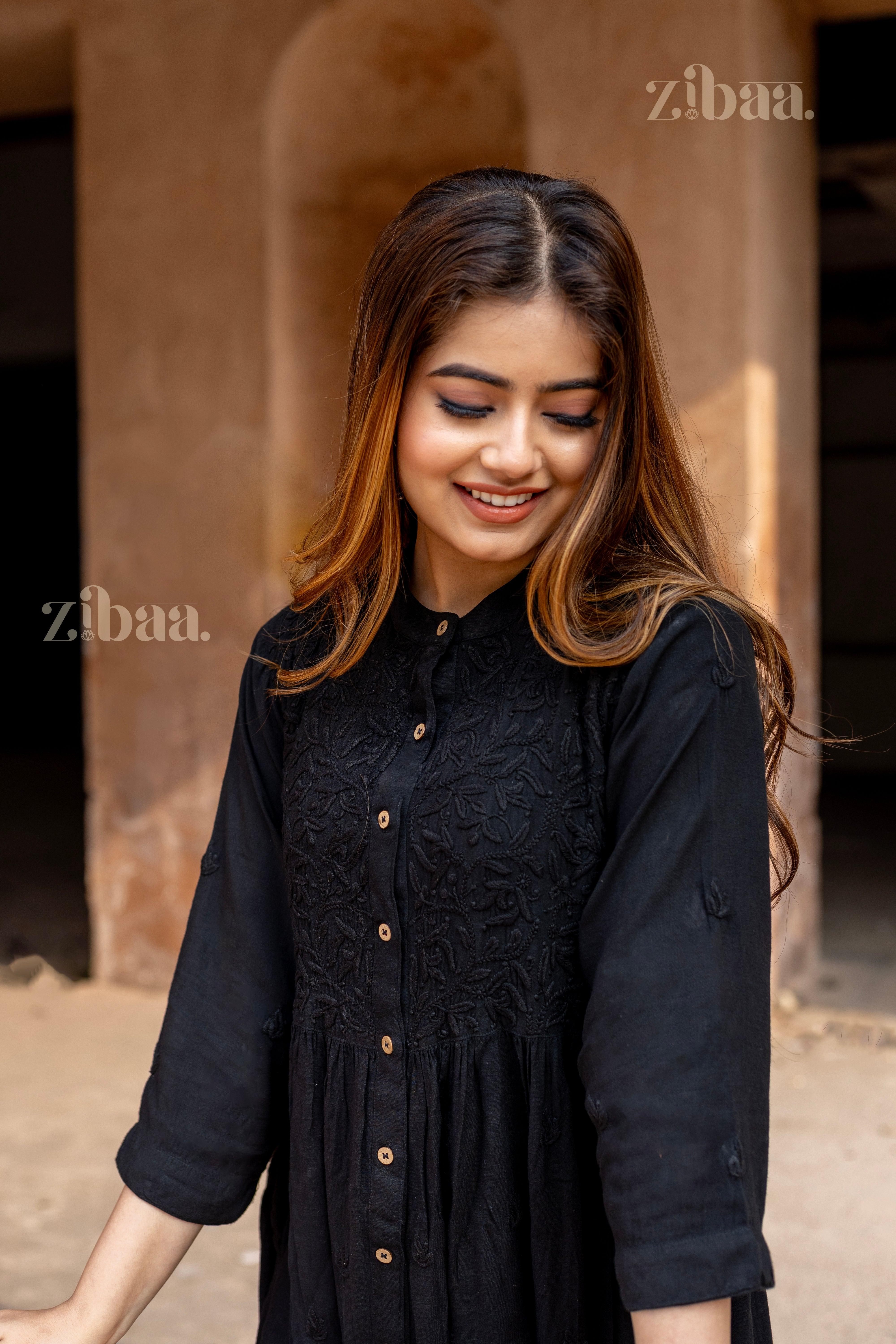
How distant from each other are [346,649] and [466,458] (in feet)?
0.81

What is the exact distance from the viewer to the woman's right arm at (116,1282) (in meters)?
1.20

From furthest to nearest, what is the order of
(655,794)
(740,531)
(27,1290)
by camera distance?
(740,531)
(27,1290)
(655,794)

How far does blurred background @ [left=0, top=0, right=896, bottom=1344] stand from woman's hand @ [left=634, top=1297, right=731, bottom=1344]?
7.25 feet

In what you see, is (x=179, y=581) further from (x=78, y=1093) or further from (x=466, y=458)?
(x=466, y=458)

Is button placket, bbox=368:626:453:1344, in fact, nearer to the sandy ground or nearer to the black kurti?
the black kurti

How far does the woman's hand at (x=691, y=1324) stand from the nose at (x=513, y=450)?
2.25 ft

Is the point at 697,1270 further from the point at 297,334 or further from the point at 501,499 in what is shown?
the point at 297,334

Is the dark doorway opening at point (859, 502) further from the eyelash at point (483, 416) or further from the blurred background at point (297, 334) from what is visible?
the eyelash at point (483, 416)

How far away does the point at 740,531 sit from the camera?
3654 mm

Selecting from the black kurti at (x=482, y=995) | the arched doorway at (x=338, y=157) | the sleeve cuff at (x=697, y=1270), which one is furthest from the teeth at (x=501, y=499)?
the arched doorway at (x=338, y=157)

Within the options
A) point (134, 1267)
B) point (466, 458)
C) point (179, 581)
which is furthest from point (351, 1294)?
point (179, 581)

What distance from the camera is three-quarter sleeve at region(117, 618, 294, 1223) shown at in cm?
130

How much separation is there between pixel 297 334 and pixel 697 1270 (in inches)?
146

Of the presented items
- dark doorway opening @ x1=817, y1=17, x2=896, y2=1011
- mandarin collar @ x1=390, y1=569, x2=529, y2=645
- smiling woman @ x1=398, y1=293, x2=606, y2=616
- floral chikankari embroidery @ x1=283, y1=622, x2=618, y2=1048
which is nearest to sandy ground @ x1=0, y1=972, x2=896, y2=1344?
dark doorway opening @ x1=817, y1=17, x2=896, y2=1011
